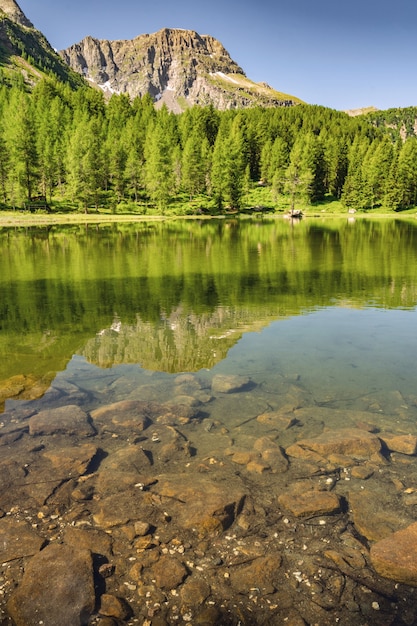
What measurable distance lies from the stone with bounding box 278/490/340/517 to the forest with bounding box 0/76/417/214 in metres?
99.4

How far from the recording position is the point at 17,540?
698 cm

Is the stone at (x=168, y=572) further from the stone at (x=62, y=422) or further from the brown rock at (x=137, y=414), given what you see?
the stone at (x=62, y=422)

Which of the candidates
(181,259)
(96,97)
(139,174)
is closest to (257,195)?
(139,174)

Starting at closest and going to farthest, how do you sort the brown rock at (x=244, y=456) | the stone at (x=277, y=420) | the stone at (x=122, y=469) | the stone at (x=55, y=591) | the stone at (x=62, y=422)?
the stone at (x=55, y=591) < the stone at (x=122, y=469) < the brown rock at (x=244, y=456) < the stone at (x=62, y=422) < the stone at (x=277, y=420)

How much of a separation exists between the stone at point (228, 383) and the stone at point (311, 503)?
491 centimetres

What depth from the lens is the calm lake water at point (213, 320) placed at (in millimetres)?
14430

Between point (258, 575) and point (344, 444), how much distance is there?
427cm

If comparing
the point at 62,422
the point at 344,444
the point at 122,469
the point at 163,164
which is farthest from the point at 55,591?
the point at 163,164

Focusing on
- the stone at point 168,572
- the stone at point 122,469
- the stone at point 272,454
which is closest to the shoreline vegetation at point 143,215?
the stone at point 122,469

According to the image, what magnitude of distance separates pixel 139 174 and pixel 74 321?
346 ft

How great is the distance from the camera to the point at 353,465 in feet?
30.4

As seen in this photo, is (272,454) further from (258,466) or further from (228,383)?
(228,383)

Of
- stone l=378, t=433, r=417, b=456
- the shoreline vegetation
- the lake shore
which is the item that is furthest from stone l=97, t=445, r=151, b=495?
the lake shore

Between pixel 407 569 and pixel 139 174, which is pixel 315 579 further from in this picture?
pixel 139 174
